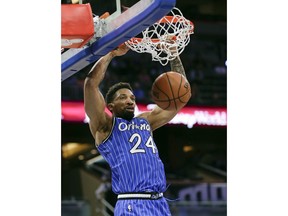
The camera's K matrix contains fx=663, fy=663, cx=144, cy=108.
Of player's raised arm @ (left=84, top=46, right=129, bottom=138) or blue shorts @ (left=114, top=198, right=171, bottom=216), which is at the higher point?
player's raised arm @ (left=84, top=46, right=129, bottom=138)

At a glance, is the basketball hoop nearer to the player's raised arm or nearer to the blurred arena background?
the player's raised arm

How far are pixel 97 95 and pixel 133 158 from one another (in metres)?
0.39

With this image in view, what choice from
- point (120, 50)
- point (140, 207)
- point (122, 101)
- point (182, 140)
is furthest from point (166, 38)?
point (182, 140)

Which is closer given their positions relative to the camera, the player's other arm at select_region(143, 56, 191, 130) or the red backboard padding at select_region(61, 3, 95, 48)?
the red backboard padding at select_region(61, 3, 95, 48)

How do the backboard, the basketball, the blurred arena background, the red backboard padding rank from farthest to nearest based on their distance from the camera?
the blurred arena background
the basketball
the red backboard padding
the backboard

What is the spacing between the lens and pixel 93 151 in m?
12.9

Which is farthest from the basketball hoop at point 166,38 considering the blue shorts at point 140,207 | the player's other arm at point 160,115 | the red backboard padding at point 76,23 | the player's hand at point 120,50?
the blue shorts at point 140,207

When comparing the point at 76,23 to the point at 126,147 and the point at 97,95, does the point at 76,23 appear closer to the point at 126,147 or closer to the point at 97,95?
the point at 97,95

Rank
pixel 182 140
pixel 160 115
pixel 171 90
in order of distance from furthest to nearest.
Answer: pixel 182 140 → pixel 160 115 → pixel 171 90

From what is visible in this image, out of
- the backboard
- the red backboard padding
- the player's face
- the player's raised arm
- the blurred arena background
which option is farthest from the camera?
the blurred arena background

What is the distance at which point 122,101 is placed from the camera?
368cm

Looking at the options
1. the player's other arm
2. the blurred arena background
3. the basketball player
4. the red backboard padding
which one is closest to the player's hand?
the basketball player

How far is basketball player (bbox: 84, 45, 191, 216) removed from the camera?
3.53 m
